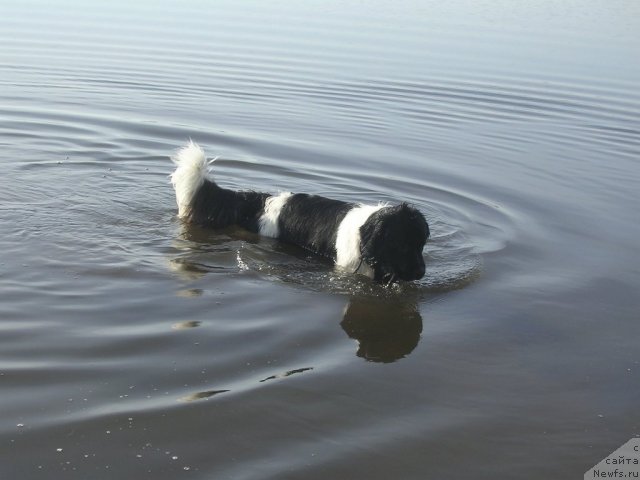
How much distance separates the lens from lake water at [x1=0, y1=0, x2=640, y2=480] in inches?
209

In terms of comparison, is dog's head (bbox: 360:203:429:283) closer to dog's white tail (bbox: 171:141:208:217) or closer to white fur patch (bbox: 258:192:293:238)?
white fur patch (bbox: 258:192:293:238)

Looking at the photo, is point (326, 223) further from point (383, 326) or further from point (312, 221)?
point (383, 326)

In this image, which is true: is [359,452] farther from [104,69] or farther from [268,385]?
[104,69]

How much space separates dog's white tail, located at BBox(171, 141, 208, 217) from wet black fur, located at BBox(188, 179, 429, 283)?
7 cm

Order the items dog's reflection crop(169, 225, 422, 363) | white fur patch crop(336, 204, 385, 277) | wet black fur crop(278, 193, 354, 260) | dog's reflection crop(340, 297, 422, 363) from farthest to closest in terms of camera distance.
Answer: wet black fur crop(278, 193, 354, 260), white fur patch crop(336, 204, 385, 277), dog's reflection crop(169, 225, 422, 363), dog's reflection crop(340, 297, 422, 363)

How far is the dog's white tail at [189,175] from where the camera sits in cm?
903

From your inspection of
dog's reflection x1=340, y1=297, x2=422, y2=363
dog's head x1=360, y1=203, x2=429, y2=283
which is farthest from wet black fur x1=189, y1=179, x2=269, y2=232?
dog's reflection x1=340, y1=297, x2=422, y2=363

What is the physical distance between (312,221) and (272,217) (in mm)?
466

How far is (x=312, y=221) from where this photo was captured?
8859 millimetres

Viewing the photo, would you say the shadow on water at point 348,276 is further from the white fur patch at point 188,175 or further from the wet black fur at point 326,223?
the white fur patch at point 188,175

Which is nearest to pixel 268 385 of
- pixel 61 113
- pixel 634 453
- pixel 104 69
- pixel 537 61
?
pixel 634 453

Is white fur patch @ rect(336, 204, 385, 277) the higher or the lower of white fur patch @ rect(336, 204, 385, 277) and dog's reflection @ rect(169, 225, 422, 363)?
the higher

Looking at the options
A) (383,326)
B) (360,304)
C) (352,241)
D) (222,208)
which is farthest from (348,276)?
(222,208)

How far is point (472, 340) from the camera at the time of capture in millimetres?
6961
